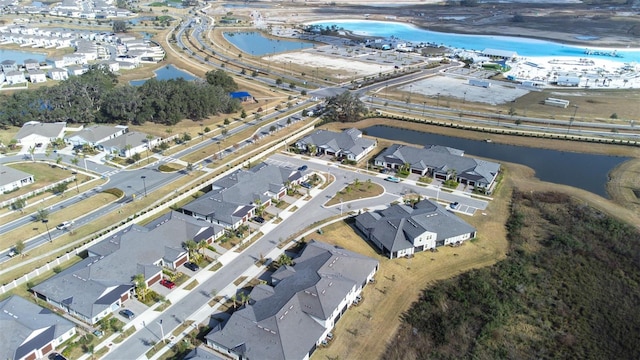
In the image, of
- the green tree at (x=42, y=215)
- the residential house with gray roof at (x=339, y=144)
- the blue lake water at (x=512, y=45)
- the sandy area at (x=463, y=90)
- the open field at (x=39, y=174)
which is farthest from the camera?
the blue lake water at (x=512, y=45)

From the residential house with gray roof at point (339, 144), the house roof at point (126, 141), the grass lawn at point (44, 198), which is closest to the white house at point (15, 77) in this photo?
the house roof at point (126, 141)

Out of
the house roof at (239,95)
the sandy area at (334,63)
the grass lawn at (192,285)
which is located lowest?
the grass lawn at (192,285)

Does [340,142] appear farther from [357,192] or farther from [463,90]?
[463,90]

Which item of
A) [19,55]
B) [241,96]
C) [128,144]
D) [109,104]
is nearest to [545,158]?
[241,96]

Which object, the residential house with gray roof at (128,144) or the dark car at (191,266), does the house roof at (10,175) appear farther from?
the dark car at (191,266)

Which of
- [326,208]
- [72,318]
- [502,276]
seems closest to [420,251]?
[502,276]

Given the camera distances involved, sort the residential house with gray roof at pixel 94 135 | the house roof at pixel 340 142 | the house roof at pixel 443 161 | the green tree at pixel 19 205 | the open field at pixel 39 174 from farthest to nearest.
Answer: the residential house with gray roof at pixel 94 135, the house roof at pixel 340 142, the house roof at pixel 443 161, the open field at pixel 39 174, the green tree at pixel 19 205

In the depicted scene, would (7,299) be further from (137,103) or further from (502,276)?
(137,103)
